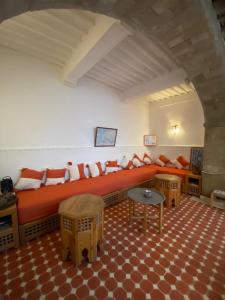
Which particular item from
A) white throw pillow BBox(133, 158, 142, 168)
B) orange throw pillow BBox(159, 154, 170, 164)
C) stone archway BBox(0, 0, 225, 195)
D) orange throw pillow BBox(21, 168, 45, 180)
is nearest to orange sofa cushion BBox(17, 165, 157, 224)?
orange throw pillow BBox(21, 168, 45, 180)

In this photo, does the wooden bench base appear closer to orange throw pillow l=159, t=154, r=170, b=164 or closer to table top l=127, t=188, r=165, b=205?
table top l=127, t=188, r=165, b=205

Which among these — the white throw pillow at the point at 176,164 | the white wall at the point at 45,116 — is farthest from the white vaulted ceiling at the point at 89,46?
the white throw pillow at the point at 176,164

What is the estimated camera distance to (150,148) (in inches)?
219

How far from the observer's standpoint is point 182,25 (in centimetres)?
157

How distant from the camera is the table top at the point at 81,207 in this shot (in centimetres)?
168

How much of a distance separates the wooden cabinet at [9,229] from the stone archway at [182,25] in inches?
79.1

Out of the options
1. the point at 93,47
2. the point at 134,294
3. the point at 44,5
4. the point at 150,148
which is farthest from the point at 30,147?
the point at 150,148

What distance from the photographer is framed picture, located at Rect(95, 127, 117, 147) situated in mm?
3855

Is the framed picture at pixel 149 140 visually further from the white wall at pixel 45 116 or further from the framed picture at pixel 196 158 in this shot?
the white wall at pixel 45 116

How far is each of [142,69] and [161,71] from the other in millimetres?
448

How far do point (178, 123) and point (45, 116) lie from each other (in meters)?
3.96

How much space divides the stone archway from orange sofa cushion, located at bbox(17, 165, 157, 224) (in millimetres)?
2060

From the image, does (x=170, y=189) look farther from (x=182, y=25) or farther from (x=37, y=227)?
(x=182, y=25)

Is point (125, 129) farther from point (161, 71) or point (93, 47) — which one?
point (93, 47)
